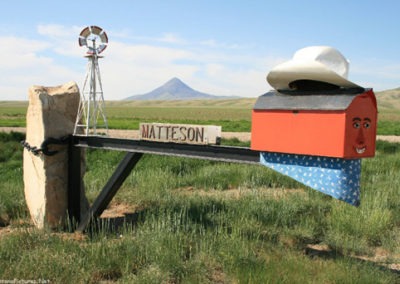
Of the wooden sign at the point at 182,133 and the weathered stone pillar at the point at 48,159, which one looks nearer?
the wooden sign at the point at 182,133

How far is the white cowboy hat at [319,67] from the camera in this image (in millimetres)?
3758

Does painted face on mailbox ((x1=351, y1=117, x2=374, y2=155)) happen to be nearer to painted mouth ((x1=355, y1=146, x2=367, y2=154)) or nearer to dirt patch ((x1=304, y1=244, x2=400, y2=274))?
painted mouth ((x1=355, y1=146, x2=367, y2=154))

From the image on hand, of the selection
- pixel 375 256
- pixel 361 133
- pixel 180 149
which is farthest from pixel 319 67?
pixel 375 256

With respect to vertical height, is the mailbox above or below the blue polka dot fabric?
above

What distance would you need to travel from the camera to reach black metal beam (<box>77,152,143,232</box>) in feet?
19.2

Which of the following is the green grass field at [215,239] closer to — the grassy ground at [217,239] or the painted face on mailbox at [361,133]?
the grassy ground at [217,239]

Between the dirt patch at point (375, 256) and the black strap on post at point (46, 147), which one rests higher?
the black strap on post at point (46, 147)

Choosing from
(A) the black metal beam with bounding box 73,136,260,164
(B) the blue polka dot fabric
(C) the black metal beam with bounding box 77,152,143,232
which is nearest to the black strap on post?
(A) the black metal beam with bounding box 73,136,260,164

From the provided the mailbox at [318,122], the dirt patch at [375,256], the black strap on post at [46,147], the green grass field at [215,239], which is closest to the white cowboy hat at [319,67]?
the mailbox at [318,122]

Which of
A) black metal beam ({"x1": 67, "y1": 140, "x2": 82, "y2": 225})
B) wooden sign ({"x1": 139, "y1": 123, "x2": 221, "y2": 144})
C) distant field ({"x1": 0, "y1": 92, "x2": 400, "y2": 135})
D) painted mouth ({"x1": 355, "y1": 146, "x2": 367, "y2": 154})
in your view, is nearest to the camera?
painted mouth ({"x1": 355, "y1": 146, "x2": 367, "y2": 154})

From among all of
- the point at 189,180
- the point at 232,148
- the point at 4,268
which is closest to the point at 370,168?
the point at 189,180

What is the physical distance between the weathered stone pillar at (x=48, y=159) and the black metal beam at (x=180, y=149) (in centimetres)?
41

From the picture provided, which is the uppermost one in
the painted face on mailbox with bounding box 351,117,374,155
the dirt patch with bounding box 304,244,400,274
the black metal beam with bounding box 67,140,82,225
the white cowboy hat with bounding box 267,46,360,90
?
the white cowboy hat with bounding box 267,46,360,90

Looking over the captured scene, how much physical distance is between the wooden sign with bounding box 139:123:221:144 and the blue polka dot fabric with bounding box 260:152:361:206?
0.91 metres
